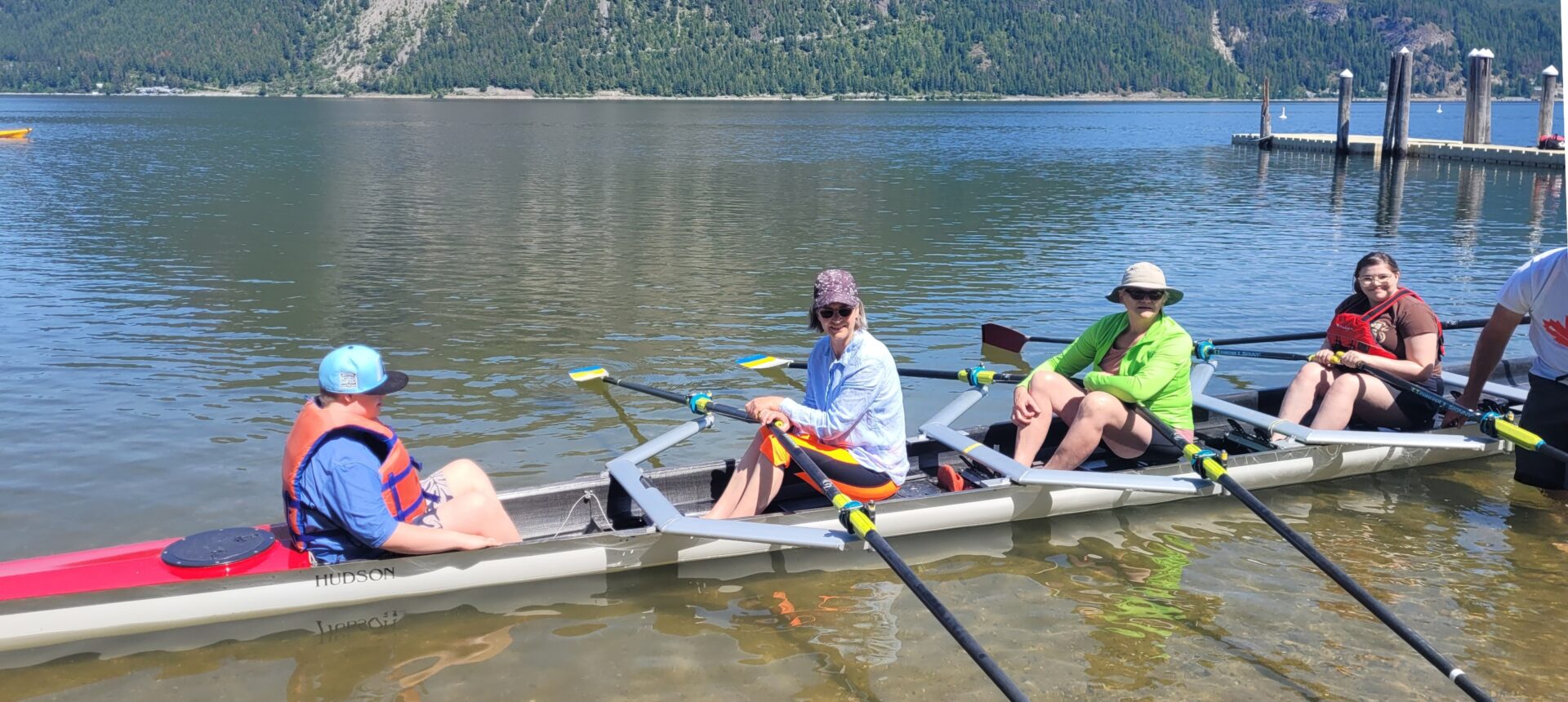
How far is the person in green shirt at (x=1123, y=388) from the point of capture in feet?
29.2

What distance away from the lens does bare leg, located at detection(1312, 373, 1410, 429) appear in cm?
1023

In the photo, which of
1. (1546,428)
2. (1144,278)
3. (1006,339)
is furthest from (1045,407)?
(1006,339)

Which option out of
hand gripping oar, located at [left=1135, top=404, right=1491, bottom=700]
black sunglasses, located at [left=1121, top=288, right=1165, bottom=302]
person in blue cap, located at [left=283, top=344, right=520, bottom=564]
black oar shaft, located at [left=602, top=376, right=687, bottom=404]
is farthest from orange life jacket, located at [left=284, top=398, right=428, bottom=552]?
hand gripping oar, located at [left=1135, top=404, right=1491, bottom=700]

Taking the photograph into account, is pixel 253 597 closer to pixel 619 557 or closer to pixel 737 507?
pixel 619 557

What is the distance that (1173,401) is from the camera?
916 centimetres

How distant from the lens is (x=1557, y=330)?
8.27 metres

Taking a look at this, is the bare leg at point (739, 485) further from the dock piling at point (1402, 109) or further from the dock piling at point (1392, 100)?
the dock piling at point (1392, 100)

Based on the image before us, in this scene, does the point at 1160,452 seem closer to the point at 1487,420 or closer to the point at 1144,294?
the point at 1144,294

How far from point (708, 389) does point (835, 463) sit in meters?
6.03

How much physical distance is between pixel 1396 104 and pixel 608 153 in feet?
123

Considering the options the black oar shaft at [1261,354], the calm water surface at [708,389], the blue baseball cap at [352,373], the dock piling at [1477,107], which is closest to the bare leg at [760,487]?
the calm water surface at [708,389]

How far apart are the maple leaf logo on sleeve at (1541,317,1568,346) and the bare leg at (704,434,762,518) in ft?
19.0

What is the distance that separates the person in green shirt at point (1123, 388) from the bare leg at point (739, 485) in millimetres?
2245

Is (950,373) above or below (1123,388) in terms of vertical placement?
below
